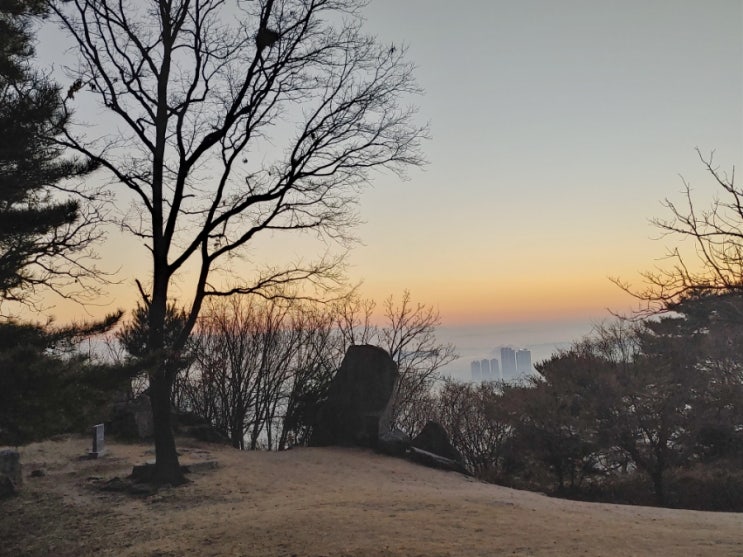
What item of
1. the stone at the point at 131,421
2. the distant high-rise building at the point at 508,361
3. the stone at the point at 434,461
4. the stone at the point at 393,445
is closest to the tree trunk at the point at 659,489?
the stone at the point at 434,461

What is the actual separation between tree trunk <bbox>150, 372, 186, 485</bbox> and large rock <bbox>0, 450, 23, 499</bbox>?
2248 millimetres

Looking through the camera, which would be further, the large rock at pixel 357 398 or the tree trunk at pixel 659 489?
the large rock at pixel 357 398

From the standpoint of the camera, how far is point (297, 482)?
1044 centimetres

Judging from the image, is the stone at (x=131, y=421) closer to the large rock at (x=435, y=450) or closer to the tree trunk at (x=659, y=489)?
the large rock at (x=435, y=450)

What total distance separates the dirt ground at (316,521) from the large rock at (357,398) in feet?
11.2

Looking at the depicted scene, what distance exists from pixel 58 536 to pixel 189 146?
24.7 ft

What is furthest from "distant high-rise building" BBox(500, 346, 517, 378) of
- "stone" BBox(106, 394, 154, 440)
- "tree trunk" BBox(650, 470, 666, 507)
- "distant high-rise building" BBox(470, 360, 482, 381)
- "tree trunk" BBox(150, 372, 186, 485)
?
"tree trunk" BBox(150, 372, 186, 485)

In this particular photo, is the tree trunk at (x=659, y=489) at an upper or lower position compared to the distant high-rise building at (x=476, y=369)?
lower

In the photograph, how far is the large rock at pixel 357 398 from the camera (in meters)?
15.1

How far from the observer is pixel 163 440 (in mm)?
10266

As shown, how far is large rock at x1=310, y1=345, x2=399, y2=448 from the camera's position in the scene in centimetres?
1515

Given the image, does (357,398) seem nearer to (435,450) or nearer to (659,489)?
Answer: (435,450)

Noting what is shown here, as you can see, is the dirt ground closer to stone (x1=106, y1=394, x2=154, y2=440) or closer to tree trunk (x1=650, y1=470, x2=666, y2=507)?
stone (x1=106, y1=394, x2=154, y2=440)

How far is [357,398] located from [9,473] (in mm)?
8517
